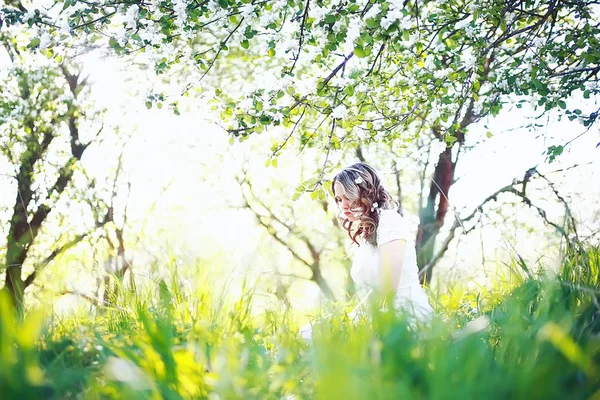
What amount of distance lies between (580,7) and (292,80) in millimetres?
2900

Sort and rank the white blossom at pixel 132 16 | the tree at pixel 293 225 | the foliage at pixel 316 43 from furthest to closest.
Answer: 1. the tree at pixel 293 225
2. the white blossom at pixel 132 16
3. the foliage at pixel 316 43

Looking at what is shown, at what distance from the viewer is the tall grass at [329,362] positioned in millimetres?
1245

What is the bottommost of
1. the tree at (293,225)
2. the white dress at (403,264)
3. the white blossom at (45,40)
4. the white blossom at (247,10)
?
the white dress at (403,264)

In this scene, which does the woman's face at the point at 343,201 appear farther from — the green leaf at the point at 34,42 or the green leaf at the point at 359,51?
the green leaf at the point at 34,42

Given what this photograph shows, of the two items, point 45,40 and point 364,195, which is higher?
point 45,40

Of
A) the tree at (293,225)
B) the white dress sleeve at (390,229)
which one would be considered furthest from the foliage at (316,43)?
the tree at (293,225)

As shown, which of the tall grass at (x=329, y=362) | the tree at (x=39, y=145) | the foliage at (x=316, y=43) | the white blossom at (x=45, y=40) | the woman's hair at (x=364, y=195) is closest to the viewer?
the tall grass at (x=329, y=362)

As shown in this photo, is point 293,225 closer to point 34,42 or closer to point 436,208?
point 436,208

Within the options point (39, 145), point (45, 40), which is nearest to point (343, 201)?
point (45, 40)

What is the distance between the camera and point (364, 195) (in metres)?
5.23

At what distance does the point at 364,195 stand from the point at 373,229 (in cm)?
33

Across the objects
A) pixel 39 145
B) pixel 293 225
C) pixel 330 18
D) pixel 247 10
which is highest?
pixel 39 145

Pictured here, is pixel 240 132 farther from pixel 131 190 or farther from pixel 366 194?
pixel 131 190

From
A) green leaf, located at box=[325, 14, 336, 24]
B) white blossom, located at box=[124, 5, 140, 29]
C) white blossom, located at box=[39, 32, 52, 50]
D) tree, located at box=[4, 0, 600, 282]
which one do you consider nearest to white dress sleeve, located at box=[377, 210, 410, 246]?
tree, located at box=[4, 0, 600, 282]
